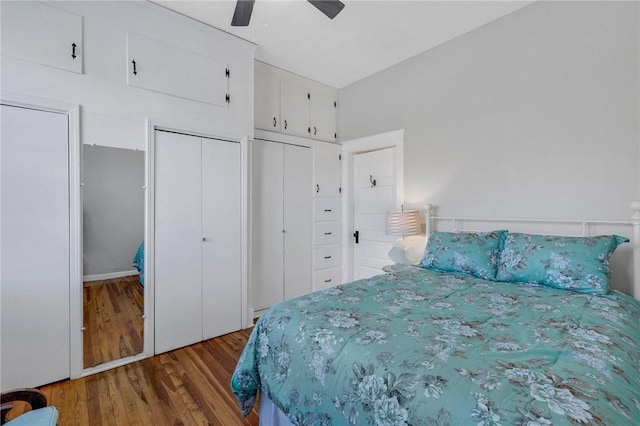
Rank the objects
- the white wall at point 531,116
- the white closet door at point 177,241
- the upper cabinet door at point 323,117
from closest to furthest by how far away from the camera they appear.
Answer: the white wall at point 531,116
the white closet door at point 177,241
the upper cabinet door at point 323,117

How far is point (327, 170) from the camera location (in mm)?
3855

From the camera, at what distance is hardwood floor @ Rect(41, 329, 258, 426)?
5.58 ft

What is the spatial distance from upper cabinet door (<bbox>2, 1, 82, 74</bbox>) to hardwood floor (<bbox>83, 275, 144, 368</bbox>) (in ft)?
5.34

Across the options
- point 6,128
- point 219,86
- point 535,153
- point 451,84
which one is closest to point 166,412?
point 6,128

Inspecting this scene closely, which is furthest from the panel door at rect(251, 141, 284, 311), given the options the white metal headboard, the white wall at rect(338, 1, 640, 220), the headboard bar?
the headboard bar

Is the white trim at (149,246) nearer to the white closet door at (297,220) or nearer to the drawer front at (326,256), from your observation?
the white closet door at (297,220)

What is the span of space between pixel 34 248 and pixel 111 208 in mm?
515

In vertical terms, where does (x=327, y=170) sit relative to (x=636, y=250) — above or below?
above

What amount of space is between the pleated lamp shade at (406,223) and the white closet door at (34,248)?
108 inches

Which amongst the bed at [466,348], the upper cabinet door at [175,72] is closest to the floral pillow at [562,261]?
the bed at [466,348]

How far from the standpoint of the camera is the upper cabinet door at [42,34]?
6.18ft

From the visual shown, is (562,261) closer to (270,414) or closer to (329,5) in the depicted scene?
(270,414)

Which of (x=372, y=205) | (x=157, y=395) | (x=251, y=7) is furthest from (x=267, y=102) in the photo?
(x=157, y=395)

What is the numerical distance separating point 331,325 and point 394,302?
1.57 ft
